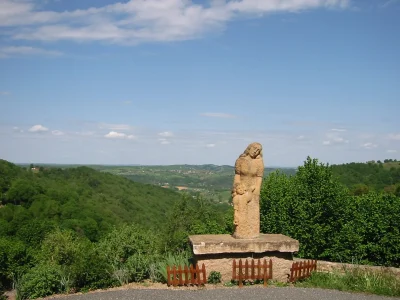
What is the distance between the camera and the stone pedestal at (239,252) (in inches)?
428

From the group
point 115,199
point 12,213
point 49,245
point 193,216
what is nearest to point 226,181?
point 115,199

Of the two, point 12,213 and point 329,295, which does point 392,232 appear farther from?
point 12,213

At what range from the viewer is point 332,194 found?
18.5 metres

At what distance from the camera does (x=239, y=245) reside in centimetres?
1106

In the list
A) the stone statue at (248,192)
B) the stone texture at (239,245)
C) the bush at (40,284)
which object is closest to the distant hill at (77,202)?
the bush at (40,284)

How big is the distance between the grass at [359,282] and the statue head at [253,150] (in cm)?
387

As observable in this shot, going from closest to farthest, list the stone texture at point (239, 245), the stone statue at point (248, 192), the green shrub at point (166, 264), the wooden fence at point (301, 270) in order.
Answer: the stone texture at point (239, 245) → the wooden fence at point (301, 270) → the green shrub at point (166, 264) → the stone statue at point (248, 192)

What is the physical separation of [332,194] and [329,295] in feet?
30.6

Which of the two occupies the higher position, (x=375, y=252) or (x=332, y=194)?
(x=332, y=194)

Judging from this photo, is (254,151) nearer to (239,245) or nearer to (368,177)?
(239,245)

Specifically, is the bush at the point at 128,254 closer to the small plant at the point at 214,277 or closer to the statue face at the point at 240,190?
the small plant at the point at 214,277

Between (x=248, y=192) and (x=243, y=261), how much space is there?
2021 millimetres

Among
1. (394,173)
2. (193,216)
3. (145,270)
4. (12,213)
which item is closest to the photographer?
(145,270)

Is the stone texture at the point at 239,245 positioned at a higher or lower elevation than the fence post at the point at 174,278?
higher
